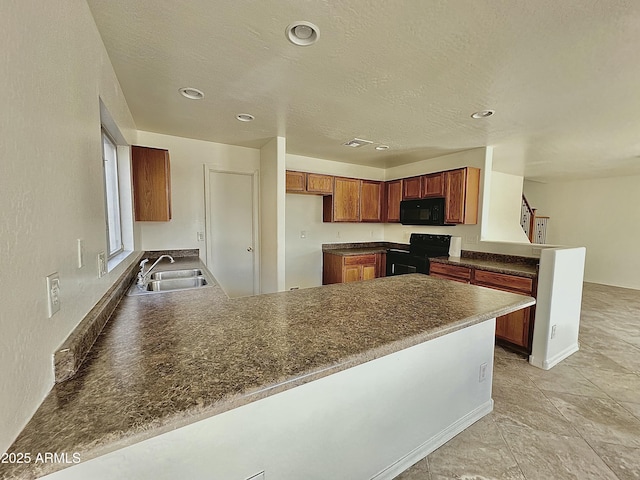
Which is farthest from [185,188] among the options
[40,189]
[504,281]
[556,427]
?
[556,427]

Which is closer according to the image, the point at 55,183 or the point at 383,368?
the point at 55,183

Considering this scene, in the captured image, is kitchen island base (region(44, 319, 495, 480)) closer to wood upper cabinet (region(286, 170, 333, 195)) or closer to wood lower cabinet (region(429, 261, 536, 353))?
wood lower cabinet (region(429, 261, 536, 353))

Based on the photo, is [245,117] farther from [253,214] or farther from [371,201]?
[371,201]

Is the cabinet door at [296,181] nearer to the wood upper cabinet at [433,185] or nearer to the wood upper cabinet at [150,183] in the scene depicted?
the wood upper cabinet at [150,183]

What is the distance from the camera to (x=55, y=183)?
35.4 inches

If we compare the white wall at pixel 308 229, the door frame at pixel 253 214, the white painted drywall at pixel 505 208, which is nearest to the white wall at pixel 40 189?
the door frame at pixel 253 214

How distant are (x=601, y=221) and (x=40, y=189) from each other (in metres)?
8.63

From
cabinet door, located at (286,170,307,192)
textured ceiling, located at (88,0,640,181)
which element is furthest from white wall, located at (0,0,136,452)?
cabinet door, located at (286,170,307,192)

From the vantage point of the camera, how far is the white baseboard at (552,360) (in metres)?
2.59

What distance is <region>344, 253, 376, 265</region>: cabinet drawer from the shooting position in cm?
423

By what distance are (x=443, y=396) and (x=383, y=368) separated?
0.60 meters

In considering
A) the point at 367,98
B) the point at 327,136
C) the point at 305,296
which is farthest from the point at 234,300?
the point at 327,136

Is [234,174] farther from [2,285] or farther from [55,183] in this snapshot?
[2,285]

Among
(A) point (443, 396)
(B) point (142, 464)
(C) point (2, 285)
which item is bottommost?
(A) point (443, 396)
